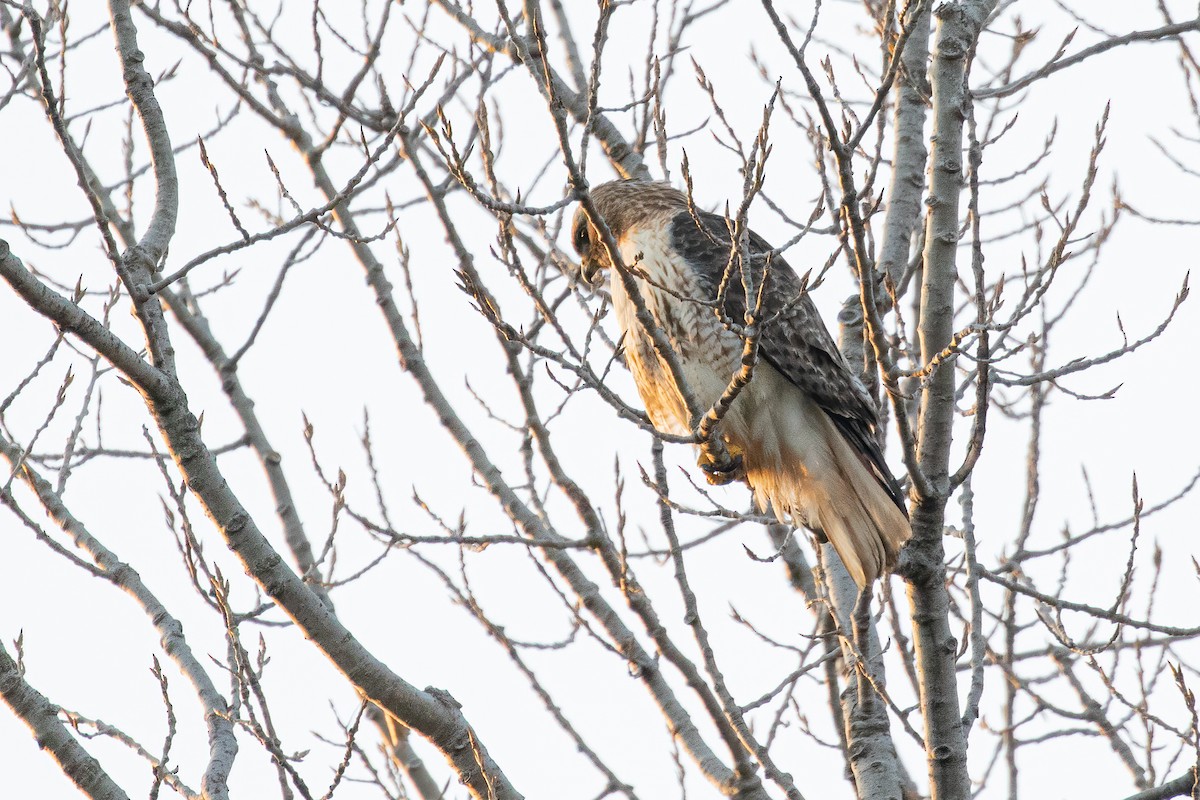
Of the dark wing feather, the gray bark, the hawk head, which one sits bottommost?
the gray bark

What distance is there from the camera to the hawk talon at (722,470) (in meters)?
4.31

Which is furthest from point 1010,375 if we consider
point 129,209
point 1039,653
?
point 129,209

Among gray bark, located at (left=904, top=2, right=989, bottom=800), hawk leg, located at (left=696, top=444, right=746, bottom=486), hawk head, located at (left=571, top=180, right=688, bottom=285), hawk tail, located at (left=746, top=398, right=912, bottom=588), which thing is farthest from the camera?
hawk head, located at (left=571, top=180, right=688, bottom=285)

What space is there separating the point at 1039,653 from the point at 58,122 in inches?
162

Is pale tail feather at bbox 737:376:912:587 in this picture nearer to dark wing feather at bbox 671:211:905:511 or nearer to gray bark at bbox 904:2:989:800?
dark wing feather at bbox 671:211:905:511

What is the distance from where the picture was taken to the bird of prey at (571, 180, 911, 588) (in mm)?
4281

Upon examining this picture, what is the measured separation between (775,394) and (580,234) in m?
1.15

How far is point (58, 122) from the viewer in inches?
103

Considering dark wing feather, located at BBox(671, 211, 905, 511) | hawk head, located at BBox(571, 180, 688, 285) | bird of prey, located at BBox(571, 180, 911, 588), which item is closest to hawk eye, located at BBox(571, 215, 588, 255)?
hawk head, located at BBox(571, 180, 688, 285)

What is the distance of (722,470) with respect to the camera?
433 centimetres

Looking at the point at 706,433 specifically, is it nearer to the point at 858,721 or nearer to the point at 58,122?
the point at 858,721

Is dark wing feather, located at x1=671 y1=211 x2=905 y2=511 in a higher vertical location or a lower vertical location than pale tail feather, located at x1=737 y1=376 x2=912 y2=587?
higher

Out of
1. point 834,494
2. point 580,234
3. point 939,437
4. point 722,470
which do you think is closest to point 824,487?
point 834,494

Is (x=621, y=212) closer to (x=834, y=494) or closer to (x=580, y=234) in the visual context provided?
(x=580, y=234)
